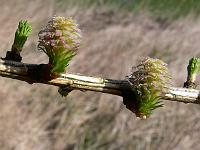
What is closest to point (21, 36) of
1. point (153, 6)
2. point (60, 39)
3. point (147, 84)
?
→ point (60, 39)

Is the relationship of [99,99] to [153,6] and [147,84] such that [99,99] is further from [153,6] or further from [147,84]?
[147,84]

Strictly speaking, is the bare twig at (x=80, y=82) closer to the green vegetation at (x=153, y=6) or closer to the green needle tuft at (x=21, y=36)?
the green needle tuft at (x=21, y=36)

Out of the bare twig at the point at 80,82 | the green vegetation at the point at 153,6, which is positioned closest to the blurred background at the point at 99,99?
the green vegetation at the point at 153,6

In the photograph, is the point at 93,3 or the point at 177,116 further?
the point at 93,3

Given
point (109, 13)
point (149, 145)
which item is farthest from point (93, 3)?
point (149, 145)

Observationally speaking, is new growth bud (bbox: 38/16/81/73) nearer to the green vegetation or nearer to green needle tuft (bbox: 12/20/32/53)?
green needle tuft (bbox: 12/20/32/53)

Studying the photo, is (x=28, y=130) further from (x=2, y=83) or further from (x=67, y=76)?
(x=67, y=76)
